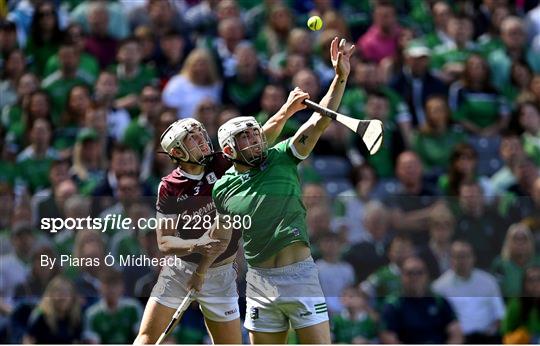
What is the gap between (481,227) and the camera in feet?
46.8

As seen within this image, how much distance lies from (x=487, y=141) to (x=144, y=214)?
513cm

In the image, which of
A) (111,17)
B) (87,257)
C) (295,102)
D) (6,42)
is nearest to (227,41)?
(111,17)

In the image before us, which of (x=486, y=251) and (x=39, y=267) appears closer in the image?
(x=39, y=267)

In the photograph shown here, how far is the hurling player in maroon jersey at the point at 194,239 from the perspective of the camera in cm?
1154

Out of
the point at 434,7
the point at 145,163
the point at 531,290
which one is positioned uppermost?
the point at 434,7

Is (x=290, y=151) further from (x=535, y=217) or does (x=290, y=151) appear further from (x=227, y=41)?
(x=227, y=41)

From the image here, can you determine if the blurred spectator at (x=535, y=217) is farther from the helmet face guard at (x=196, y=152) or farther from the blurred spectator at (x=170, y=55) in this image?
the helmet face guard at (x=196, y=152)

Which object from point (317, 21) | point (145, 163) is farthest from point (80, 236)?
point (145, 163)

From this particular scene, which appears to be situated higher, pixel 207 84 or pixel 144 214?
pixel 207 84

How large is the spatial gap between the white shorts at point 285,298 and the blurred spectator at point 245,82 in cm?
480

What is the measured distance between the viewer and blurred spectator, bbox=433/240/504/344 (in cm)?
1422

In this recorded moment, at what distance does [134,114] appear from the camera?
16266 mm

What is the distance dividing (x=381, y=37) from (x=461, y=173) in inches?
78.6

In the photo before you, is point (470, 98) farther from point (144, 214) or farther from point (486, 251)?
point (144, 214)
